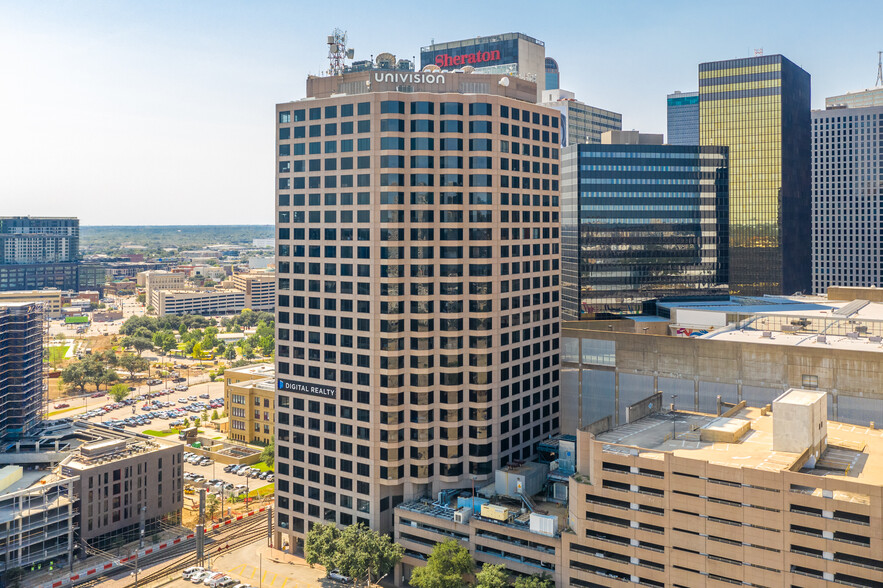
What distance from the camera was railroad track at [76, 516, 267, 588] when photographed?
422ft

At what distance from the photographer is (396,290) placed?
403 feet

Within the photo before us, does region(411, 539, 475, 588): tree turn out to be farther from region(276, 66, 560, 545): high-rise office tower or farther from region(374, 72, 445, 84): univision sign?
region(374, 72, 445, 84): univision sign

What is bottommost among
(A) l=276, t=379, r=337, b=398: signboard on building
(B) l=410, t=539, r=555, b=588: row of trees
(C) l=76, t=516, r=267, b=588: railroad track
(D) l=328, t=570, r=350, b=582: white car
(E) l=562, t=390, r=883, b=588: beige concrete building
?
(C) l=76, t=516, r=267, b=588: railroad track

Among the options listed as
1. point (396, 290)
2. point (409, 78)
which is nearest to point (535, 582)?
point (396, 290)

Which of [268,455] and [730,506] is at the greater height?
[730,506]

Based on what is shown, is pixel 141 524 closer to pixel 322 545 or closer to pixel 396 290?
pixel 322 545

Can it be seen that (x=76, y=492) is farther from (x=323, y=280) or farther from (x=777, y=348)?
(x=777, y=348)

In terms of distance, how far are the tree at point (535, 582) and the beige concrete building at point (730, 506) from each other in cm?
275

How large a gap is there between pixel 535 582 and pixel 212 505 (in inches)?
3439

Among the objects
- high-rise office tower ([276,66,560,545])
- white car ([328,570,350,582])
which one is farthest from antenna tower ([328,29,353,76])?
white car ([328,570,350,582])

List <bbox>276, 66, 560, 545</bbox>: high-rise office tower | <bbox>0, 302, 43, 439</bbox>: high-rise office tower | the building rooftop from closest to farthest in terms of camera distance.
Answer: the building rooftop < <bbox>276, 66, 560, 545</bbox>: high-rise office tower < <bbox>0, 302, 43, 439</bbox>: high-rise office tower

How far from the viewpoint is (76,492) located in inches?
5335

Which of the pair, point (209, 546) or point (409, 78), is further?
point (209, 546)

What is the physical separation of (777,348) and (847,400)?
13.7 metres
